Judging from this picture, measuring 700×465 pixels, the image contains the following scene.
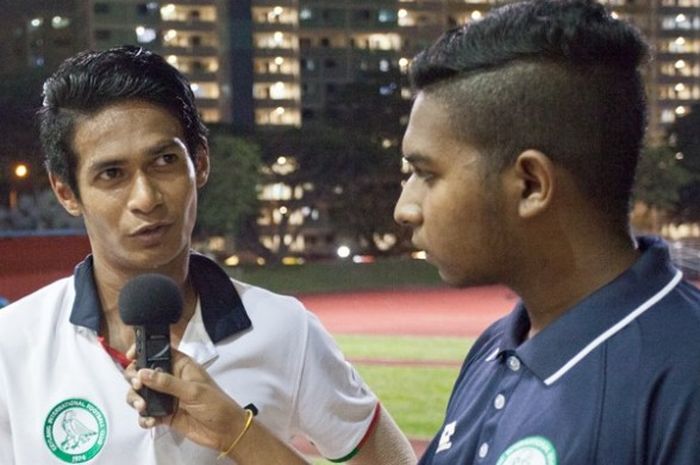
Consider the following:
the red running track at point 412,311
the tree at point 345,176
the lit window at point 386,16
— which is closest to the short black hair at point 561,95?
the red running track at point 412,311

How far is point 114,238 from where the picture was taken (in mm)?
1312

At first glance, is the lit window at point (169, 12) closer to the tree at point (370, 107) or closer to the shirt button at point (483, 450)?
the tree at point (370, 107)

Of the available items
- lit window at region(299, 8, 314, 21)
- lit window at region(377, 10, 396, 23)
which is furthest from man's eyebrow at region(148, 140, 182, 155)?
lit window at region(299, 8, 314, 21)

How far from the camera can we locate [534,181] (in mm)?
861

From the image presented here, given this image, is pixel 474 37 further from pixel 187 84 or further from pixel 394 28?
pixel 394 28

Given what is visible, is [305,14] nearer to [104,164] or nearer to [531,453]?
[104,164]

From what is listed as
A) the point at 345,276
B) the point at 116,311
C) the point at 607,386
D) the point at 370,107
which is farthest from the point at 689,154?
the point at 607,386

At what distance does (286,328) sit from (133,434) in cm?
26

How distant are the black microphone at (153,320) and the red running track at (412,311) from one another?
8.28 m

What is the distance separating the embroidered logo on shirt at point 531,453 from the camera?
2.62ft

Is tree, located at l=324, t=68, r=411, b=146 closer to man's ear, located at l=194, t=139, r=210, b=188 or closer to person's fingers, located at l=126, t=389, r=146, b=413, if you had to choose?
man's ear, located at l=194, t=139, r=210, b=188

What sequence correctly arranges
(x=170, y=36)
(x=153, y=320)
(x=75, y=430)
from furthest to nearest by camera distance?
1. (x=170, y=36)
2. (x=75, y=430)
3. (x=153, y=320)

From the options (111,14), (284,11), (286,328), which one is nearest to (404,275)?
(111,14)

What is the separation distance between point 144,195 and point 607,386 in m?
0.69
